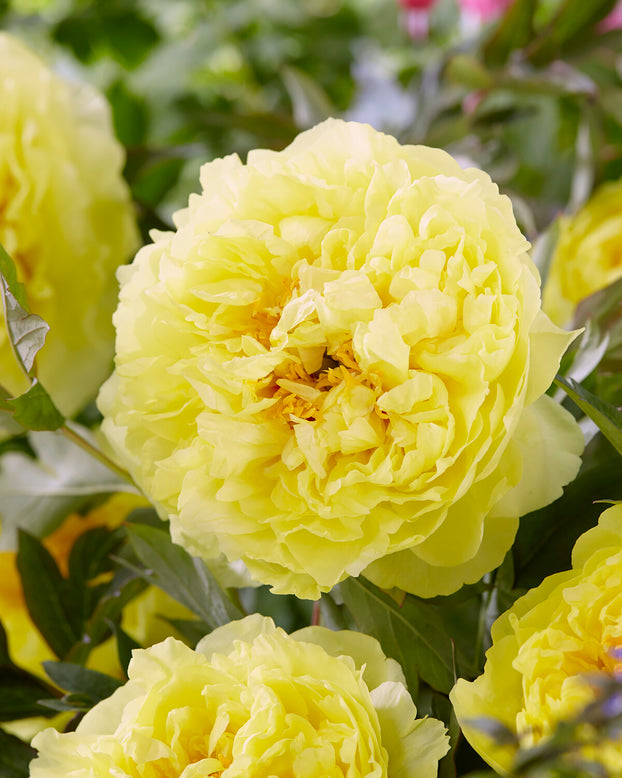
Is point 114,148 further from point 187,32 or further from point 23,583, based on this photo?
point 187,32

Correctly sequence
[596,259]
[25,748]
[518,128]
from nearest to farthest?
[25,748] < [596,259] < [518,128]

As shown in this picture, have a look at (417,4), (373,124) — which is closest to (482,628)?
(373,124)

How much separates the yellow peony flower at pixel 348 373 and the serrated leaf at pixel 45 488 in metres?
0.12

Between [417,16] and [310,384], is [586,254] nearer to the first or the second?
[310,384]

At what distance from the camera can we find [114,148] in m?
0.46

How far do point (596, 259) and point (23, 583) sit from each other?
1.09 feet

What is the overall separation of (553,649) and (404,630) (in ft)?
0.20

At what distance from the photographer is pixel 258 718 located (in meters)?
0.25

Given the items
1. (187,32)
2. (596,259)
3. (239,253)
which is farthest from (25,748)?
(187,32)

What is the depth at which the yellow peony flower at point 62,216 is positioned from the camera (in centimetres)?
43

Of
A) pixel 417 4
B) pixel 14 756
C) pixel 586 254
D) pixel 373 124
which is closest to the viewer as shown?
pixel 14 756

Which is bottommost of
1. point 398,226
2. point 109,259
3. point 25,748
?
point 25,748

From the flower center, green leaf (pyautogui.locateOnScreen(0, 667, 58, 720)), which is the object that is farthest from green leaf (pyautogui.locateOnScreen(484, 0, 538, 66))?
green leaf (pyautogui.locateOnScreen(0, 667, 58, 720))

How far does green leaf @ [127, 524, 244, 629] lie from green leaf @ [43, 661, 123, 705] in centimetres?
4
